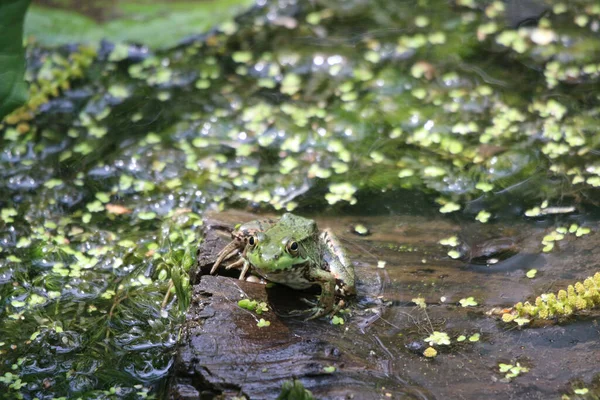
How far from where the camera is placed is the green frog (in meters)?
3.48

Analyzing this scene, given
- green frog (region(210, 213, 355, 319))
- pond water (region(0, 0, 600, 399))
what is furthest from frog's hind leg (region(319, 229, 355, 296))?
pond water (region(0, 0, 600, 399))

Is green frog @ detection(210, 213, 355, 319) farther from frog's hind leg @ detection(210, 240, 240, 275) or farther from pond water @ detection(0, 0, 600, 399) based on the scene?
pond water @ detection(0, 0, 600, 399)

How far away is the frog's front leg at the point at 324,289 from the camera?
11.8ft

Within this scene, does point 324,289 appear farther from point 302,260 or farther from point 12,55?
point 12,55

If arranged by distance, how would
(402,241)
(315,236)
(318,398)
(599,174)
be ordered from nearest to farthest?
1. (318,398)
2. (315,236)
3. (402,241)
4. (599,174)

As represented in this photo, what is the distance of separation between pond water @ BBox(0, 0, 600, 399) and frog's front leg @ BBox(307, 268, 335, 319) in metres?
0.20

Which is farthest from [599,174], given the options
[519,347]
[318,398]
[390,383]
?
[318,398]

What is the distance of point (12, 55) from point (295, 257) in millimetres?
1771

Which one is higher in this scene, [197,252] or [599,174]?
[197,252]

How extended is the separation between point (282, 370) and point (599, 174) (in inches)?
122

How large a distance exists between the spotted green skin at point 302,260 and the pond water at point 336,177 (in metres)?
0.25

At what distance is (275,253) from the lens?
3457mm

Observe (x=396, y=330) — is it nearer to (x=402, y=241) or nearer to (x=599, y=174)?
(x=402, y=241)

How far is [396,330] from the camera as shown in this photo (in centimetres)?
369
